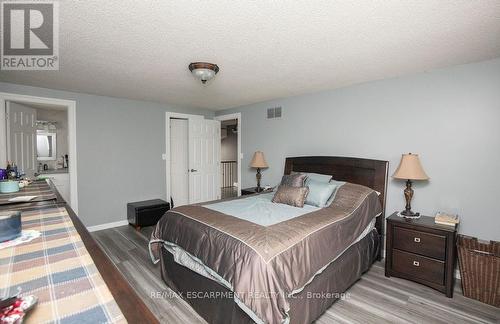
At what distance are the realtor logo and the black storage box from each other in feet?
8.00

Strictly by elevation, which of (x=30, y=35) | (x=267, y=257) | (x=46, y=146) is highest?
(x=30, y=35)

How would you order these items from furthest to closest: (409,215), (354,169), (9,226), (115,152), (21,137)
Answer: (115,152) < (21,137) < (354,169) < (409,215) < (9,226)

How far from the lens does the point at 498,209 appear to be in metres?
2.36

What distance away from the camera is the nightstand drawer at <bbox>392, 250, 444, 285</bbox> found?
7.67ft

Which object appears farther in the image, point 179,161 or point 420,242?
point 179,161

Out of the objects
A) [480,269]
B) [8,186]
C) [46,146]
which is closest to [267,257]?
[480,269]

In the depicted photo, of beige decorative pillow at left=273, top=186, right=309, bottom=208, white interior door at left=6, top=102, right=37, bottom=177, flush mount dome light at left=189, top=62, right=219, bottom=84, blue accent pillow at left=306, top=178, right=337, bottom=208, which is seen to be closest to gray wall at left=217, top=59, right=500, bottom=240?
blue accent pillow at left=306, top=178, right=337, bottom=208

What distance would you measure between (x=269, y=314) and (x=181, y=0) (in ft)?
6.78

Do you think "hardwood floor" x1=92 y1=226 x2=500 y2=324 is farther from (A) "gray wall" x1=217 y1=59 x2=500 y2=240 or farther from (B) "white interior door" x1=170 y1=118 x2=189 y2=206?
(B) "white interior door" x1=170 y1=118 x2=189 y2=206

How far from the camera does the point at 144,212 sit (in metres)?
4.15

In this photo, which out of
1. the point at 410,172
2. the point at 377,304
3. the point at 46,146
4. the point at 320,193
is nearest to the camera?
the point at 377,304

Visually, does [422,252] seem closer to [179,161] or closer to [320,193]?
[320,193]

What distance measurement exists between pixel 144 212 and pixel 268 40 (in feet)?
11.6

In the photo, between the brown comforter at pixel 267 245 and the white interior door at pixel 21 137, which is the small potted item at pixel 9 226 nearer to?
the brown comforter at pixel 267 245
